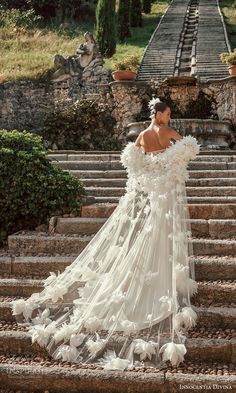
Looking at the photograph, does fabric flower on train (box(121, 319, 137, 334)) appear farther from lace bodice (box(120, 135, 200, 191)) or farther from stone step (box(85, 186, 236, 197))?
stone step (box(85, 186, 236, 197))

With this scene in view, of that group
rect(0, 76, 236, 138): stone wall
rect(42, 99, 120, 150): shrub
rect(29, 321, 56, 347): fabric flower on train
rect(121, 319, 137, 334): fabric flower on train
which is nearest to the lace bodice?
rect(121, 319, 137, 334): fabric flower on train

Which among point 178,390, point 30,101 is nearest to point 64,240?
point 178,390

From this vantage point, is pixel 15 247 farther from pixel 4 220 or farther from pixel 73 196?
pixel 73 196

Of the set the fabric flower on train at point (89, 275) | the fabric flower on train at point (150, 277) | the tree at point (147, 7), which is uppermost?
the tree at point (147, 7)

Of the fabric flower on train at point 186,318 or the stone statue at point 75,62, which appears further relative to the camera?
the stone statue at point 75,62

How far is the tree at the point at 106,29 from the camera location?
907 inches

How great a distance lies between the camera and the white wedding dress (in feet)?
14.3

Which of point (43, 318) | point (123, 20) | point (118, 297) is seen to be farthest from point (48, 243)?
point (123, 20)

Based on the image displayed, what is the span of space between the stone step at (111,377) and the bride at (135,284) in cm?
9

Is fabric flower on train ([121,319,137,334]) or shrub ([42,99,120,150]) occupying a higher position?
shrub ([42,99,120,150])

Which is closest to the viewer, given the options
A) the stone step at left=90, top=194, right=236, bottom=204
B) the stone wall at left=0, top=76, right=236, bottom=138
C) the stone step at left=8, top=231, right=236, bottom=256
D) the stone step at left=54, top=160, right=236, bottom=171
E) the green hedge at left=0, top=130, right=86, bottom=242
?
the stone step at left=8, top=231, right=236, bottom=256

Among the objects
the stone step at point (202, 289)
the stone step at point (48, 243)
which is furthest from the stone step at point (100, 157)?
the stone step at point (202, 289)

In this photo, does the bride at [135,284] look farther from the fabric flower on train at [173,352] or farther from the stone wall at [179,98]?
the stone wall at [179,98]

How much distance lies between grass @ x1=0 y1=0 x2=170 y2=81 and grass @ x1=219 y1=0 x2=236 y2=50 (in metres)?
4.29
